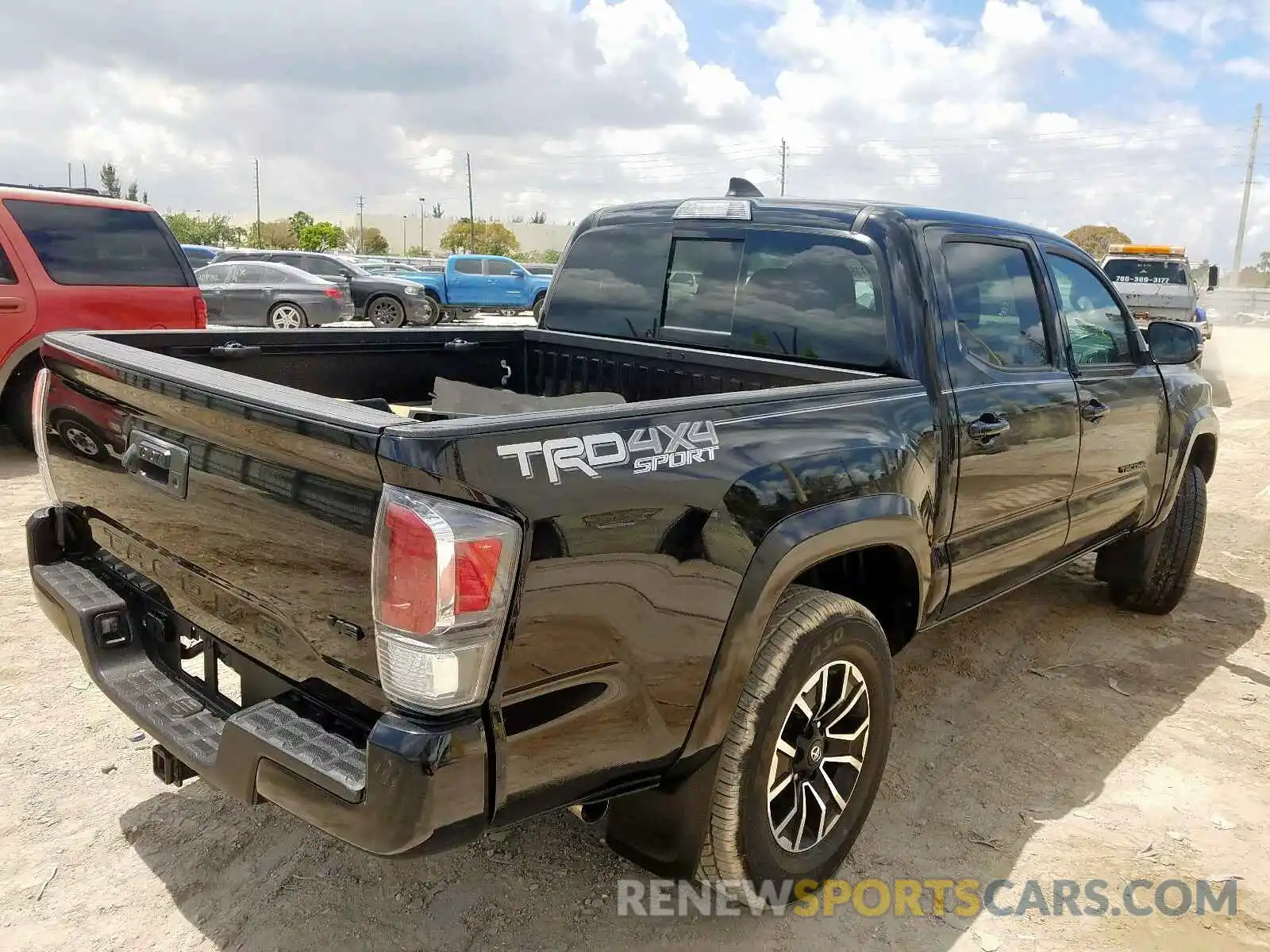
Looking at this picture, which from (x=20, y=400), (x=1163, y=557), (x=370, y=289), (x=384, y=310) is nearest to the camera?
(x=1163, y=557)

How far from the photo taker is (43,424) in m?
3.00

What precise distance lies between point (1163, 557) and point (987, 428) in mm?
2447

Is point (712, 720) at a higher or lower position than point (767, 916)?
higher

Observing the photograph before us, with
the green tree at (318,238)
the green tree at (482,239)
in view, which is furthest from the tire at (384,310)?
the green tree at (482,239)

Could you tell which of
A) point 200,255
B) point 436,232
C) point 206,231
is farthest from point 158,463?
point 436,232

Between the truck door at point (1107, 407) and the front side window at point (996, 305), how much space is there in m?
0.21

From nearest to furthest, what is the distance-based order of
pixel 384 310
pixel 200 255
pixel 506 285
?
pixel 384 310
pixel 200 255
pixel 506 285

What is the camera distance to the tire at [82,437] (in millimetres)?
2709

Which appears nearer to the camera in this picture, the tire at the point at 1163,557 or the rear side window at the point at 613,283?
the rear side window at the point at 613,283

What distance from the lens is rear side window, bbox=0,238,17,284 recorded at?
7.09 meters

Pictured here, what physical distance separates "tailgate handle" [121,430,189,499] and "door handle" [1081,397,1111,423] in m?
3.21

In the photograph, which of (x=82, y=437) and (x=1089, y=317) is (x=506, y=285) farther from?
(x=82, y=437)

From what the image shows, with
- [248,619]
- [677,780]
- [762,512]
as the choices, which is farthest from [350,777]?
[762,512]

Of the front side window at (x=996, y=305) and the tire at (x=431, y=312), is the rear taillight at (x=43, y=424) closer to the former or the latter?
the front side window at (x=996, y=305)
